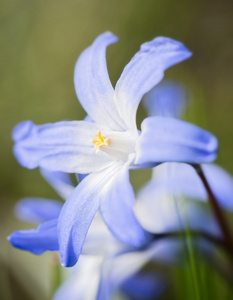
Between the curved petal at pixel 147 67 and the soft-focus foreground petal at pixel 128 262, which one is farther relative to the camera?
the soft-focus foreground petal at pixel 128 262

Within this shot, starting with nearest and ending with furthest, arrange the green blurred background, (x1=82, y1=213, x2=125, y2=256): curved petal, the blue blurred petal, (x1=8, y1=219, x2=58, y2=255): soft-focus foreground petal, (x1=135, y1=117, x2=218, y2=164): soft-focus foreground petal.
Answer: (x1=135, y1=117, x2=218, y2=164): soft-focus foreground petal
(x1=8, y1=219, x2=58, y2=255): soft-focus foreground petal
(x1=82, y1=213, x2=125, y2=256): curved petal
the blue blurred petal
the green blurred background

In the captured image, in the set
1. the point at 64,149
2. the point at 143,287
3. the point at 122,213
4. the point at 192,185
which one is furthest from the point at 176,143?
the point at 143,287

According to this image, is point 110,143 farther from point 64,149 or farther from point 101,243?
point 101,243

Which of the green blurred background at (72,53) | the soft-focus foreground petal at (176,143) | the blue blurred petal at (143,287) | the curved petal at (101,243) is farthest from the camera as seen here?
the green blurred background at (72,53)

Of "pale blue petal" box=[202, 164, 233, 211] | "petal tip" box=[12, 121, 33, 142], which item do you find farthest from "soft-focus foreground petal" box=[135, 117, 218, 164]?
"pale blue petal" box=[202, 164, 233, 211]

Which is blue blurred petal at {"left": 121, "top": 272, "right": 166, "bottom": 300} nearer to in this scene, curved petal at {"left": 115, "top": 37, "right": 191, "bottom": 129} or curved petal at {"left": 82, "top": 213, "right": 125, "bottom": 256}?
curved petal at {"left": 82, "top": 213, "right": 125, "bottom": 256}

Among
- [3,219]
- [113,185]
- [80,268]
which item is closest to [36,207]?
[80,268]

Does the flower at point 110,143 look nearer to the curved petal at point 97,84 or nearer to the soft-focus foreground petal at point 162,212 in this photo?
the curved petal at point 97,84

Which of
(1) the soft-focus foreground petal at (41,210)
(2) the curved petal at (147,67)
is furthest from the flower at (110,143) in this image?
(1) the soft-focus foreground petal at (41,210)
